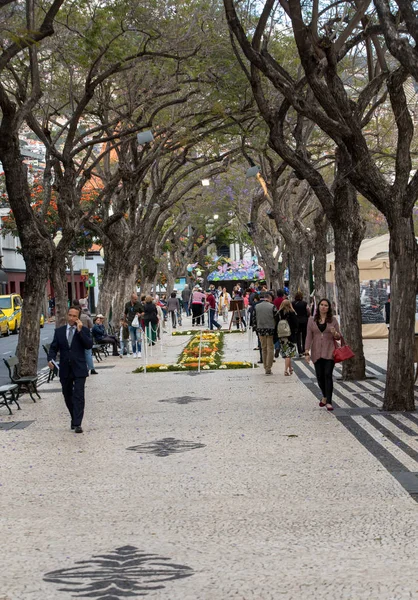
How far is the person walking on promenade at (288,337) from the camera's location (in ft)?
75.4

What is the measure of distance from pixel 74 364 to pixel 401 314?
452cm

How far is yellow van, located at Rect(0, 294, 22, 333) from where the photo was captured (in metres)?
52.1

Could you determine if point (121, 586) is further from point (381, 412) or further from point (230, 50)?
point (230, 50)

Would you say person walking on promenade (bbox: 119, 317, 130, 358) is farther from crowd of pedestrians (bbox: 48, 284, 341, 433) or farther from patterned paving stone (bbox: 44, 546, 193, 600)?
patterned paving stone (bbox: 44, 546, 193, 600)

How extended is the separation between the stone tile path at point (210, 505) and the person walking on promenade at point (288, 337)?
5902 mm

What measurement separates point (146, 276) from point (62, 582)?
121 feet

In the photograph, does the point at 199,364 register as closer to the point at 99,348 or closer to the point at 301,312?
the point at 301,312

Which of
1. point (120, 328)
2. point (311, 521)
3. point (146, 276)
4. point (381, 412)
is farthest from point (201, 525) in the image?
point (146, 276)

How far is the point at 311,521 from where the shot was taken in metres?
8.52

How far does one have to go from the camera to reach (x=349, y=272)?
20.6 metres

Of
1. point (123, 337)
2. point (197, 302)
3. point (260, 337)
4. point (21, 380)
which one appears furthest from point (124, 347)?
point (197, 302)

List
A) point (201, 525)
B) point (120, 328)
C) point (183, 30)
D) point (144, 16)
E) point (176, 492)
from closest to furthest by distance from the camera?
point (201, 525)
point (176, 492)
point (144, 16)
point (183, 30)
point (120, 328)

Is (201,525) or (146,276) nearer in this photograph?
(201,525)

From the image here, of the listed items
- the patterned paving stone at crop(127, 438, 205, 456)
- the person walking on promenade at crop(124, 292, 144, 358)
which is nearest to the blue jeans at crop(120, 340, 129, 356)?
the person walking on promenade at crop(124, 292, 144, 358)
